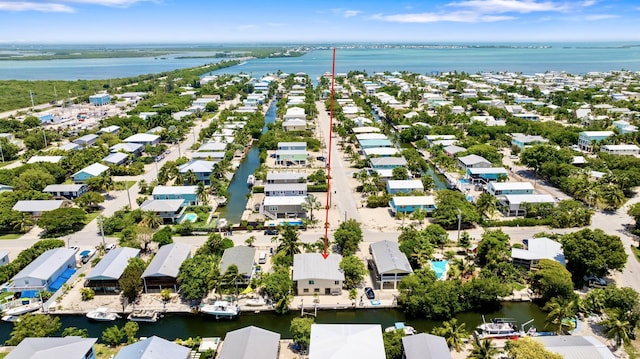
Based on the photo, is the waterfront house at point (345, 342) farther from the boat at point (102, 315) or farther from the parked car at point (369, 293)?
the boat at point (102, 315)

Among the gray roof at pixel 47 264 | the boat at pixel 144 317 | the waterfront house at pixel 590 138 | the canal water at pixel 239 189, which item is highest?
the waterfront house at pixel 590 138

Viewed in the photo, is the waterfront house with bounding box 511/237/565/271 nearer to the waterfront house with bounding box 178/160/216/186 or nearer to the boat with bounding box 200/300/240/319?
the boat with bounding box 200/300/240/319

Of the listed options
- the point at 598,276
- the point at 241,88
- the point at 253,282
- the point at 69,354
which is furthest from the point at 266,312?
the point at 241,88

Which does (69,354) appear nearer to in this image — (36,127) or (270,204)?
(270,204)

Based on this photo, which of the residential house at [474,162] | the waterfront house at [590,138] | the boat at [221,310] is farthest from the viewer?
the waterfront house at [590,138]

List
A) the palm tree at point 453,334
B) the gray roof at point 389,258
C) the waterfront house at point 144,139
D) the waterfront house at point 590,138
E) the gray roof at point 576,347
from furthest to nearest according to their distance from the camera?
the waterfront house at point 144,139
the waterfront house at point 590,138
the gray roof at point 389,258
the palm tree at point 453,334
the gray roof at point 576,347

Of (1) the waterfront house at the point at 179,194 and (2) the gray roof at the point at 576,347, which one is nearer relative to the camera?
(2) the gray roof at the point at 576,347

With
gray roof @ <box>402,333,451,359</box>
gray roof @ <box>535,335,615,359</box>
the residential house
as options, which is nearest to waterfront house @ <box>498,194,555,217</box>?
the residential house

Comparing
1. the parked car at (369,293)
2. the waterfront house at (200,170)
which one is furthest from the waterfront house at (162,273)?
the waterfront house at (200,170)
